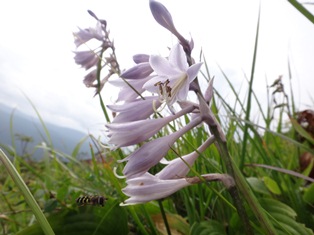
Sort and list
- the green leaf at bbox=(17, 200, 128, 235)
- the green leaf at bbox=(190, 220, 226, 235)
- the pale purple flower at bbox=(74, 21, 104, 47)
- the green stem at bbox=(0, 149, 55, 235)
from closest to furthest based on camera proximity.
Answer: the green stem at bbox=(0, 149, 55, 235), the green leaf at bbox=(190, 220, 226, 235), the green leaf at bbox=(17, 200, 128, 235), the pale purple flower at bbox=(74, 21, 104, 47)

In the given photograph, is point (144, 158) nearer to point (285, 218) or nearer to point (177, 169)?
point (177, 169)

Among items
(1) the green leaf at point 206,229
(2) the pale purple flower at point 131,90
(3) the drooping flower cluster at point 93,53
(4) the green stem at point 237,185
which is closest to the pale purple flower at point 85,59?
(3) the drooping flower cluster at point 93,53

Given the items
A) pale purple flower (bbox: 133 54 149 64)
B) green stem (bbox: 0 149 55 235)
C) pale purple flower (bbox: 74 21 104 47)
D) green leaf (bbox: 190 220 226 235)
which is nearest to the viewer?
green stem (bbox: 0 149 55 235)

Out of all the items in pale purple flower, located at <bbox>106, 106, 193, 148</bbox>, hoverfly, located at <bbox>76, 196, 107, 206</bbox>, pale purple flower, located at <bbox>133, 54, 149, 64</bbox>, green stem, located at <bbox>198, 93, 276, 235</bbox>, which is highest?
pale purple flower, located at <bbox>133, 54, 149, 64</bbox>

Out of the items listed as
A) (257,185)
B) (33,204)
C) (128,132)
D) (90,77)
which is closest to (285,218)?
(257,185)

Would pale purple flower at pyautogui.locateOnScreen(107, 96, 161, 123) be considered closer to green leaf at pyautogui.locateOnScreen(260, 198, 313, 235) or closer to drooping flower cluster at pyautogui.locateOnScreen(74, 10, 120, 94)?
green leaf at pyautogui.locateOnScreen(260, 198, 313, 235)

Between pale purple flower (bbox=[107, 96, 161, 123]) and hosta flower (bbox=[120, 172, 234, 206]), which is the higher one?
pale purple flower (bbox=[107, 96, 161, 123])

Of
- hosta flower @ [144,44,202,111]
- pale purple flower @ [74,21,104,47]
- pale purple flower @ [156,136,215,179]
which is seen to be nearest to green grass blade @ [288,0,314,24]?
hosta flower @ [144,44,202,111]

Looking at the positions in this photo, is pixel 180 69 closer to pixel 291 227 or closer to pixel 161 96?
pixel 161 96
